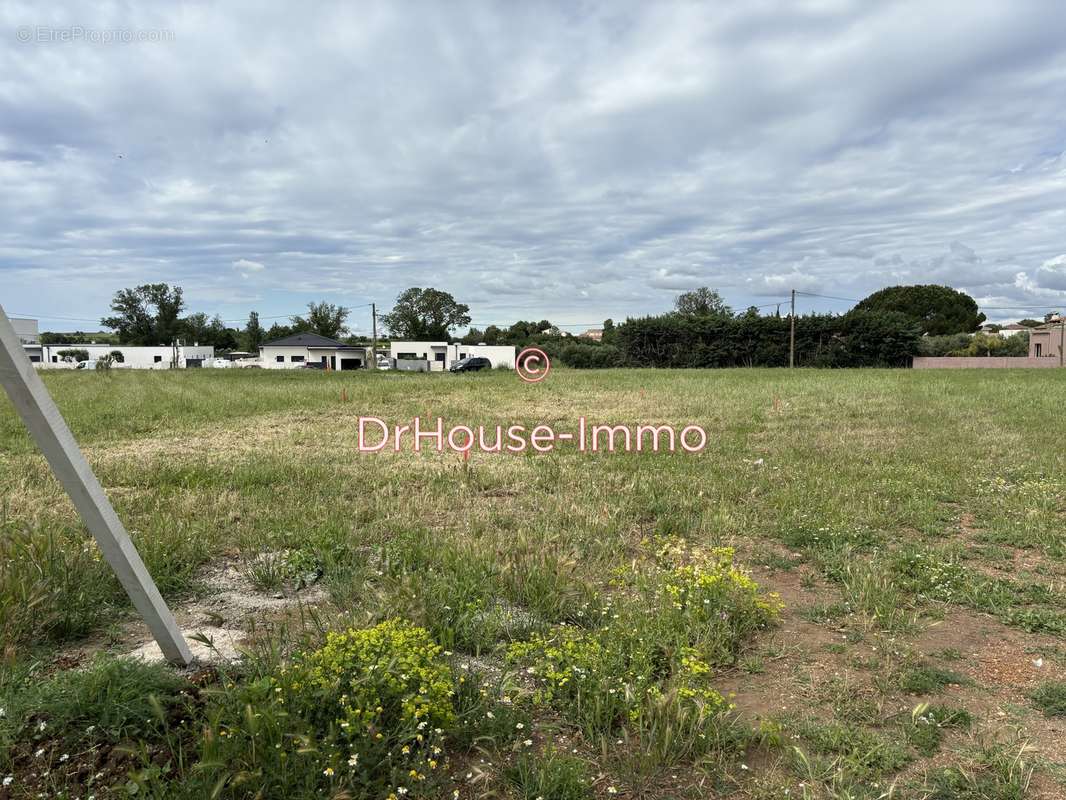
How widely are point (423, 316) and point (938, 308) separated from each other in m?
67.1

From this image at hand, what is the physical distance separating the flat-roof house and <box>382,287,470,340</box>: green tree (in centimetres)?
6360

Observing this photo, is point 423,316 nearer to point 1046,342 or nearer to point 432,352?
point 432,352

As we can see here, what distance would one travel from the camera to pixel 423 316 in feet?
285

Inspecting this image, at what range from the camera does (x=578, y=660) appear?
280 centimetres

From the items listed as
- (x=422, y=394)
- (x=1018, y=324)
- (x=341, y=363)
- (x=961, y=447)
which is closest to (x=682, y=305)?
(x=341, y=363)

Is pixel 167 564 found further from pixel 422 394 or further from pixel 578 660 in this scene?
pixel 422 394

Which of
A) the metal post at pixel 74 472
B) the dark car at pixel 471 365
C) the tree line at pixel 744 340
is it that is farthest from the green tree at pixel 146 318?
the metal post at pixel 74 472

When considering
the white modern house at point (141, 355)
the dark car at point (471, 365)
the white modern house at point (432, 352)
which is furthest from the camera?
the white modern house at point (432, 352)

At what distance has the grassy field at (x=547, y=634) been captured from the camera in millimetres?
2160

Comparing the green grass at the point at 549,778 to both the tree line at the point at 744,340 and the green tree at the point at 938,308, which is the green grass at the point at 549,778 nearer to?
the tree line at the point at 744,340

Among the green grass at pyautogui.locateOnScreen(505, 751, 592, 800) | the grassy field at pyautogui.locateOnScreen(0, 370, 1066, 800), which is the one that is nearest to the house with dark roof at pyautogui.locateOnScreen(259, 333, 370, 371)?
the grassy field at pyautogui.locateOnScreen(0, 370, 1066, 800)

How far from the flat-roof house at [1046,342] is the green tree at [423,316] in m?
63.6

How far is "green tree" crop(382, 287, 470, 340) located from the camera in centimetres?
8612

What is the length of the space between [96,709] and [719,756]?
2.25 m
